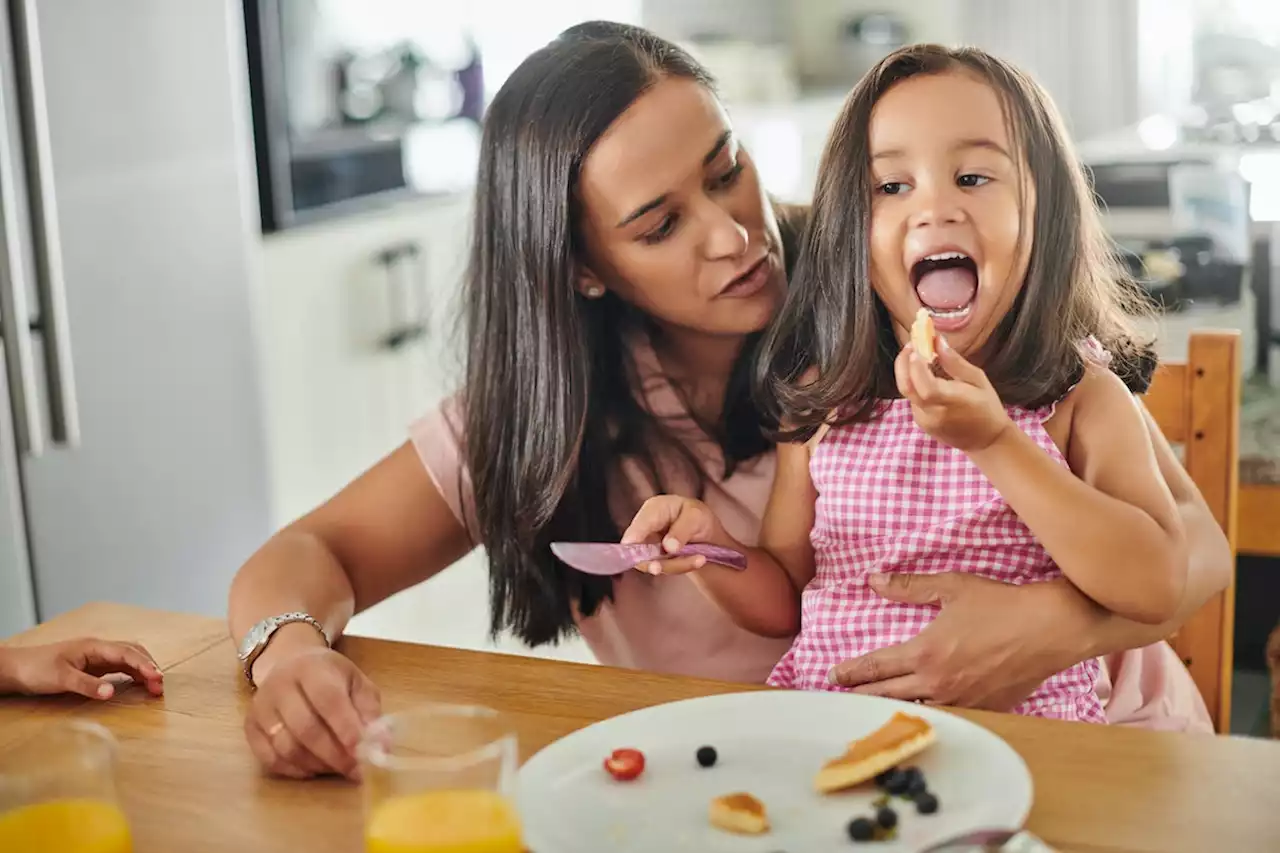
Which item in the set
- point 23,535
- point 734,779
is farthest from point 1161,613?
point 23,535

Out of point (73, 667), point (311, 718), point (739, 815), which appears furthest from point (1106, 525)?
point (73, 667)

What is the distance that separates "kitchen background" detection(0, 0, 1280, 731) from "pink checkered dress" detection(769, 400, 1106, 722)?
524 millimetres

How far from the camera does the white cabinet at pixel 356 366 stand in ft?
9.18

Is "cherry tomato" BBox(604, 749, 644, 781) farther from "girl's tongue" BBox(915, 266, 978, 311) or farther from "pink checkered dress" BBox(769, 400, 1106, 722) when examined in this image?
"girl's tongue" BBox(915, 266, 978, 311)

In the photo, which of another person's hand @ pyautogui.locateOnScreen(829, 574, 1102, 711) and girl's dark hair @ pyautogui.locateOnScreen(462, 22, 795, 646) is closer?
another person's hand @ pyautogui.locateOnScreen(829, 574, 1102, 711)

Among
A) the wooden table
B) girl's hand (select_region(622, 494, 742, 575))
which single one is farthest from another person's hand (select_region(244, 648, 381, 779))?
girl's hand (select_region(622, 494, 742, 575))

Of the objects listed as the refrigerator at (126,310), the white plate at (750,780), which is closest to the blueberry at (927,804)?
the white plate at (750,780)

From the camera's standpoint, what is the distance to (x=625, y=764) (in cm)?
103

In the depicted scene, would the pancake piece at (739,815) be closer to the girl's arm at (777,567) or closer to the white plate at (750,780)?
the white plate at (750,780)

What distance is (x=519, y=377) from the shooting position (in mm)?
1567

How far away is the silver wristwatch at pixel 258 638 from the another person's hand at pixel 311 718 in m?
0.13

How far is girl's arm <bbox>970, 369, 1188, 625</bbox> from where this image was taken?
119 cm

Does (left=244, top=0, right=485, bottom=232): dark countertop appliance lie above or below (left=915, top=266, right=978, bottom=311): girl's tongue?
above

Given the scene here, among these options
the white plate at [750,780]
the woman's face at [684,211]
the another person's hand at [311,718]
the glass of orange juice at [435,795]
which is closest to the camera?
the glass of orange juice at [435,795]
